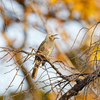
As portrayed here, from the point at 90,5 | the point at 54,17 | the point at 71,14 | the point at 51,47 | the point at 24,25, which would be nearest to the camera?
the point at 51,47

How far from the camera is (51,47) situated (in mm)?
5270

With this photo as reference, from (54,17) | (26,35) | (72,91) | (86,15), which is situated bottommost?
(72,91)

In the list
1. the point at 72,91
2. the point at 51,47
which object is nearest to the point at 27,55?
the point at 72,91

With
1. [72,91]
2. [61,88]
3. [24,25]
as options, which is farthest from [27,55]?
[24,25]

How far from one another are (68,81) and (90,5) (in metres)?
4.40

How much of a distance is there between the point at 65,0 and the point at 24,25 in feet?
9.48

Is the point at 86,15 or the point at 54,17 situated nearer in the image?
the point at 86,15

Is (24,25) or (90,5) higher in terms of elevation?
(24,25)

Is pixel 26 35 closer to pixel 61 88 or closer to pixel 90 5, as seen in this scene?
pixel 90 5

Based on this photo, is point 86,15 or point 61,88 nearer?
point 61,88

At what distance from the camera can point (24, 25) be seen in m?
8.95

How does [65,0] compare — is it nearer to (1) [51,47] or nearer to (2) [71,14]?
(2) [71,14]

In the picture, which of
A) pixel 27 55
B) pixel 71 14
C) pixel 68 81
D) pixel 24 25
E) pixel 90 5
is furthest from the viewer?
pixel 24 25

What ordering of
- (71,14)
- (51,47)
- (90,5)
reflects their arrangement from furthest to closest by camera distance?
(71,14) → (90,5) → (51,47)
